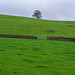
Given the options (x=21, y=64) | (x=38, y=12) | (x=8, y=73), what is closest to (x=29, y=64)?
(x=21, y=64)

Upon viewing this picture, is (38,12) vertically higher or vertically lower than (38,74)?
higher

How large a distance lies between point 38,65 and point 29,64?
63 cm

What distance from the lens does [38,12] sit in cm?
13800

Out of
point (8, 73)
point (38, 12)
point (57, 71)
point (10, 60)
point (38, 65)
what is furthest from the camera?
point (38, 12)

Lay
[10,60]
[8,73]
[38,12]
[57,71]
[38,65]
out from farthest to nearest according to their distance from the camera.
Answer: [38,12], [10,60], [38,65], [57,71], [8,73]

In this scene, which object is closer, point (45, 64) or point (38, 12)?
point (45, 64)

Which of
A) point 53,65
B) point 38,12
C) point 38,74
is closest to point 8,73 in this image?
point 38,74

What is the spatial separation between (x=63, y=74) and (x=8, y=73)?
10.1 ft

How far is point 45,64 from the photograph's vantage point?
12562mm

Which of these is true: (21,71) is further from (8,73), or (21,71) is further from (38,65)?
(38,65)

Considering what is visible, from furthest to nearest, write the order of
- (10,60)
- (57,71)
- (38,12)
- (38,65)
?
(38,12) → (10,60) → (38,65) → (57,71)

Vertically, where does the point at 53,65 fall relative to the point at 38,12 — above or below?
below

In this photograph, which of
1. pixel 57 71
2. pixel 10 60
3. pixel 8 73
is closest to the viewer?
pixel 8 73

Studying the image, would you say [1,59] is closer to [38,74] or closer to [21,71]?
[21,71]
